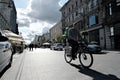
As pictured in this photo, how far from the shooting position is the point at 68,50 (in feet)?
33.3

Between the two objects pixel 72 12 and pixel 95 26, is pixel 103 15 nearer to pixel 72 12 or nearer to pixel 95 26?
pixel 95 26

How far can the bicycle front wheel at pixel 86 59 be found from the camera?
26.9ft

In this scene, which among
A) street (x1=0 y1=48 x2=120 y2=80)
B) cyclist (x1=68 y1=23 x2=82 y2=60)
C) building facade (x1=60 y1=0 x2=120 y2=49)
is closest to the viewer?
street (x1=0 y1=48 x2=120 y2=80)

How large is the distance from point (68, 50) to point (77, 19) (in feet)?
143

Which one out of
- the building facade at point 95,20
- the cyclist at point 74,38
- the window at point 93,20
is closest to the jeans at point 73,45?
the cyclist at point 74,38

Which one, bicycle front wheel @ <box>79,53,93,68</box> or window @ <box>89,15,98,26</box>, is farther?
window @ <box>89,15,98,26</box>

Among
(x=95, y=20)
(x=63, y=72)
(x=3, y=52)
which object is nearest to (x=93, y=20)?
(x=95, y=20)

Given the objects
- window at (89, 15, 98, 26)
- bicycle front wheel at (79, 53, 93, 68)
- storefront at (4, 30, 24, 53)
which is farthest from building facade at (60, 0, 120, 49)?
bicycle front wheel at (79, 53, 93, 68)

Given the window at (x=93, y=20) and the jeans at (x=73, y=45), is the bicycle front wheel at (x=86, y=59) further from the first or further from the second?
the window at (x=93, y=20)

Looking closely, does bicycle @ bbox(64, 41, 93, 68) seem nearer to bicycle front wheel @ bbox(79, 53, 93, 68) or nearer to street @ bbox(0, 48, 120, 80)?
bicycle front wheel @ bbox(79, 53, 93, 68)

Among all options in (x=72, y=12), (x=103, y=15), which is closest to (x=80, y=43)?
(x=103, y=15)

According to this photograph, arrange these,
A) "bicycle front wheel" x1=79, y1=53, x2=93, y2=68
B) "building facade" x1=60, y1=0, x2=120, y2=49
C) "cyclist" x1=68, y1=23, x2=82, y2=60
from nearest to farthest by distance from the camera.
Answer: "bicycle front wheel" x1=79, y1=53, x2=93, y2=68 < "cyclist" x1=68, y1=23, x2=82, y2=60 < "building facade" x1=60, y1=0, x2=120, y2=49

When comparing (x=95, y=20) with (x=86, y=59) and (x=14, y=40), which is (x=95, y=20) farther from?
(x=86, y=59)

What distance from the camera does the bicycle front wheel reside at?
8203 mm
